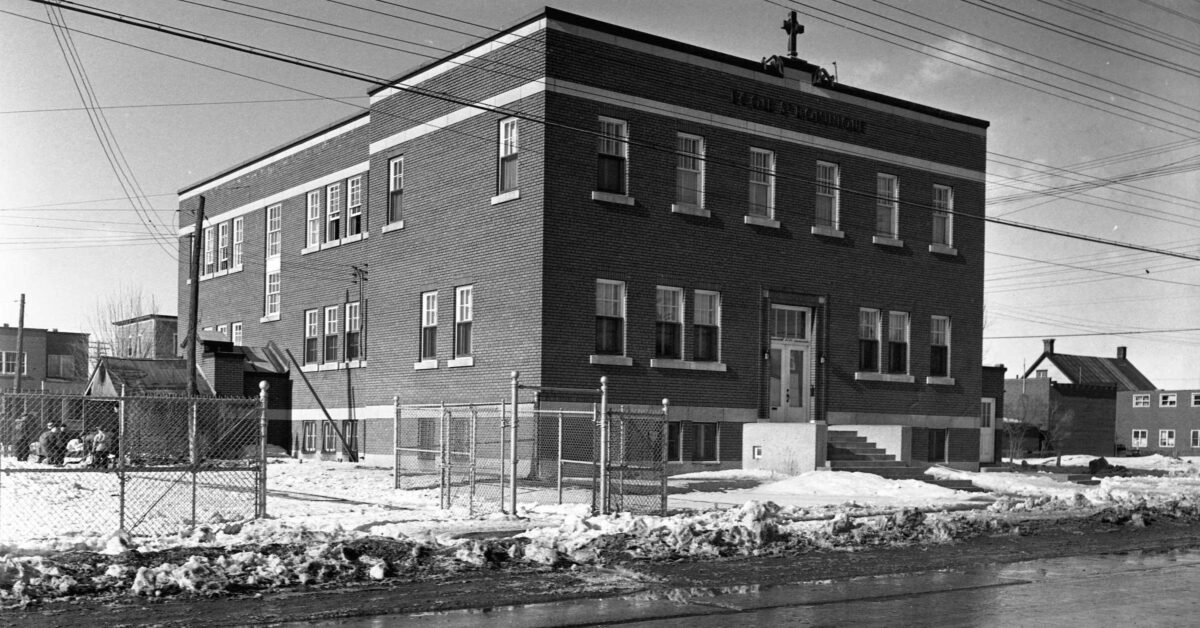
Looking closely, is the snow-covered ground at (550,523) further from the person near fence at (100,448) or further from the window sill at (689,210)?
the window sill at (689,210)

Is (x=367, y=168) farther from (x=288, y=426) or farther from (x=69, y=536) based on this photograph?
(x=69, y=536)

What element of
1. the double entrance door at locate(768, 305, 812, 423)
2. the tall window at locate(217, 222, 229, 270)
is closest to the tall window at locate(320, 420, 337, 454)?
the tall window at locate(217, 222, 229, 270)

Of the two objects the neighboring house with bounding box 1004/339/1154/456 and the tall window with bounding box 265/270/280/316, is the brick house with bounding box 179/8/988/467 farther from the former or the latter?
the neighboring house with bounding box 1004/339/1154/456

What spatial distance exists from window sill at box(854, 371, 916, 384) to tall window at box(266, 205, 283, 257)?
21063 millimetres

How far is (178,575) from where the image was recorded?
11.4m

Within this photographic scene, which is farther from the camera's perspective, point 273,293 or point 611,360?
point 273,293

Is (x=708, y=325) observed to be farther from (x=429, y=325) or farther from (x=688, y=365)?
(x=429, y=325)

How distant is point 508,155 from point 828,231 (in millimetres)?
9752

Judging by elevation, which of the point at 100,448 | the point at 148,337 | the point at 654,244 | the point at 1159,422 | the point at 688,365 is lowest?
the point at 1159,422

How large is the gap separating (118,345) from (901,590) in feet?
215

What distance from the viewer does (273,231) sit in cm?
4116

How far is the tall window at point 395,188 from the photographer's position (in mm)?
32625

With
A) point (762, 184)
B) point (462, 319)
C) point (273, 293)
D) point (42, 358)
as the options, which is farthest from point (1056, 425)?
point (42, 358)

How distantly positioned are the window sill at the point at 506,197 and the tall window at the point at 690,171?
4.41 meters
